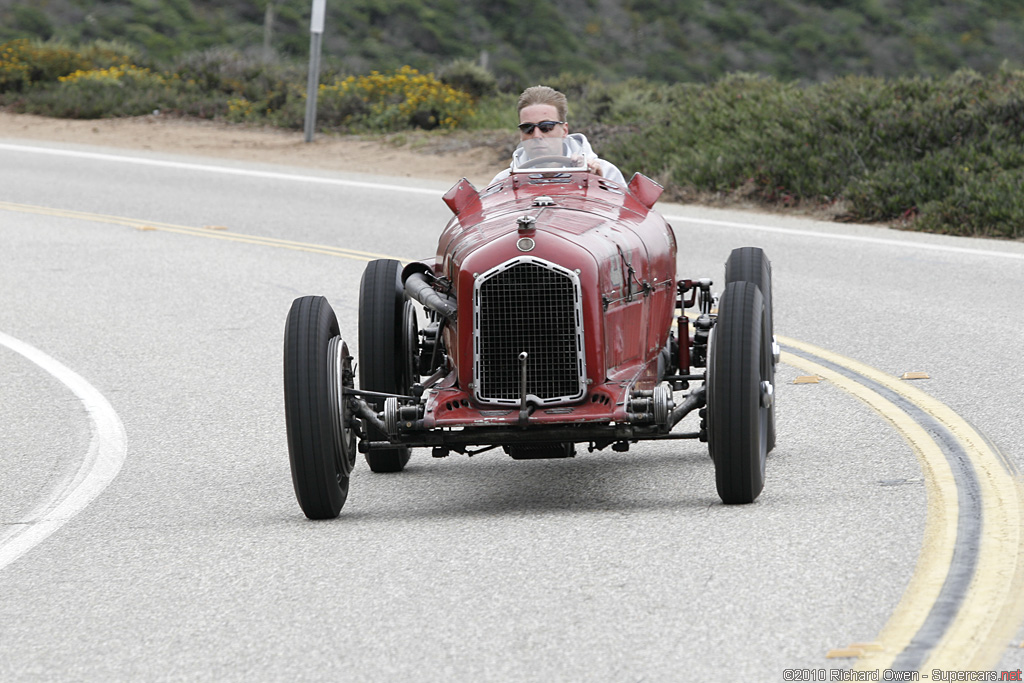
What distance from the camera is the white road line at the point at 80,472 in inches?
232

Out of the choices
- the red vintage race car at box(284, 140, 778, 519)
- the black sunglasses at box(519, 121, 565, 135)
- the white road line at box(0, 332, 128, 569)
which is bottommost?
the white road line at box(0, 332, 128, 569)

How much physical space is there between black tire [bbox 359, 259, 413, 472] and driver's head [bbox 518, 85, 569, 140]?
104cm

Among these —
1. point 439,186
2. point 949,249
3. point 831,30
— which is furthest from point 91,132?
point 831,30

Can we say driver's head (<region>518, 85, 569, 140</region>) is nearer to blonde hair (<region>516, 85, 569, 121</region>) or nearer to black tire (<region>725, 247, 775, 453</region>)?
blonde hair (<region>516, 85, 569, 121</region>)

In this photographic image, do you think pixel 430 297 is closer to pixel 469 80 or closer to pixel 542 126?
pixel 542 126

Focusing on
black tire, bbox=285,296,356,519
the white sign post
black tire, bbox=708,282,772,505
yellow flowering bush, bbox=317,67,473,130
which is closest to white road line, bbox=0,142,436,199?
the white sign post

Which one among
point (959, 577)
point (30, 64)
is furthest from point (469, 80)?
point (959, 577)

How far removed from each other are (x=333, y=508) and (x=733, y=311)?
6.02 ft

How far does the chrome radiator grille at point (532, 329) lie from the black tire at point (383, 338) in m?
1.00

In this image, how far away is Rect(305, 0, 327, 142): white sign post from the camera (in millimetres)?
20734

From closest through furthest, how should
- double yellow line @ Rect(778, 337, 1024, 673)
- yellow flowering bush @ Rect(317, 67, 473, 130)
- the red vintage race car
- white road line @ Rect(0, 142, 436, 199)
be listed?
double yellow line @ Rect(778, 337, 1024, 673)
the red vintage race car
white road line @ Rect(0, 142, 436, 199)
yellow flowering bush @ Rect(317, 67, 473, 130)

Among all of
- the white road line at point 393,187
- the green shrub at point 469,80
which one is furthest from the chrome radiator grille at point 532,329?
the green shrub at point 469,80

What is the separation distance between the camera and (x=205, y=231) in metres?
15.0

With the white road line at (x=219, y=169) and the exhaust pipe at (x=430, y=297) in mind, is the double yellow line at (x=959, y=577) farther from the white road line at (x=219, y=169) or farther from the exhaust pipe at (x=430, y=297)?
the white road line at (x=219, y=169)
